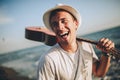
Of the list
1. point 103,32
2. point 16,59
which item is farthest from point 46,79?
point 103,32

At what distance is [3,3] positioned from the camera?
85.9 inches

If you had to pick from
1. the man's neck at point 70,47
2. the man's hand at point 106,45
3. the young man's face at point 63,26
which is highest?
the young man's face at point 63,26

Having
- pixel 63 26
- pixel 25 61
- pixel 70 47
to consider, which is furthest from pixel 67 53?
pixel 25 61

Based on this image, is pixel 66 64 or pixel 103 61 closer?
pixel 66 64

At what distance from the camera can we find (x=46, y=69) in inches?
68.6

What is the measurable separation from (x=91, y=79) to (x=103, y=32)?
563 millimetres

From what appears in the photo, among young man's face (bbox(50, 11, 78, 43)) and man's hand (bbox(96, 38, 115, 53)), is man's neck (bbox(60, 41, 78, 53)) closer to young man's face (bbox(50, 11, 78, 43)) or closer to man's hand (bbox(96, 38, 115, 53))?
young man's face (bbox(50, 11, 78, 43))

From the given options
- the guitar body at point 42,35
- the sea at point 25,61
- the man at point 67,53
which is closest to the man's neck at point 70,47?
the man at point 67,53

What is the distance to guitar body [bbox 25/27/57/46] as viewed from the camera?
193cm

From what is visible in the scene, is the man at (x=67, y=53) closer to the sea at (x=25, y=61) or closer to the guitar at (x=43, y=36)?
the guitar at (x=43, y=36)

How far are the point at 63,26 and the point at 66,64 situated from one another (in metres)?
0.31

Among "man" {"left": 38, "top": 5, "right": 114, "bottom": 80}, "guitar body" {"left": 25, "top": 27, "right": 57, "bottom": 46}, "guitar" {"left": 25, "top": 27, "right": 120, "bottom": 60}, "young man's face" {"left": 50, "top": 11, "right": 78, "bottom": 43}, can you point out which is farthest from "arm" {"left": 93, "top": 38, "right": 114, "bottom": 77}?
"guitar body" {"left": 25, "top": 27, "right": 57, "bottom": 46}

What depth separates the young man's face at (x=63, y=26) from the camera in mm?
1782

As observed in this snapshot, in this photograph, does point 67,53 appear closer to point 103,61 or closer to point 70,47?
point 70,47
